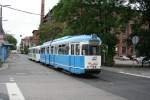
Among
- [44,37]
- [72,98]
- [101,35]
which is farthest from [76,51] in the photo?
[44,37]

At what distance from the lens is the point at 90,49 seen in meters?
30.8

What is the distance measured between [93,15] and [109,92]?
35.1 meters

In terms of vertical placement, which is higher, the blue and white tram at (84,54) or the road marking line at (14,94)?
the blue and white tram at (84,54)

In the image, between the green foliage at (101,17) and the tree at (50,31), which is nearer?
the green foliage at (101,17)

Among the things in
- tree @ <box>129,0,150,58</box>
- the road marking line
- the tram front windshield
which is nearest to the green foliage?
tree @ <box>129,0,150,58</box>

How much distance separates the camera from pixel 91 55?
30.6 m

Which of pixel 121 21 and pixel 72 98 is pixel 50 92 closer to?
pixel 72 98

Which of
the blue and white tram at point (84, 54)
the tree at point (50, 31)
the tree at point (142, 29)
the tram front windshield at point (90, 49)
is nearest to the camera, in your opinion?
the blue and white tram at point (84, 54)

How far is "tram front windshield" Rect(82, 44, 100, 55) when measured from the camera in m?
30.7

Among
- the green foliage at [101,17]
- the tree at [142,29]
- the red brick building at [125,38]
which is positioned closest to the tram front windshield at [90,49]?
the green foliage at [101,17]

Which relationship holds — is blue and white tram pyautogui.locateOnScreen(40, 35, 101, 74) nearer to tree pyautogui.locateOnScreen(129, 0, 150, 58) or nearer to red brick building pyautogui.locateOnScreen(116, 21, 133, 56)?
tree pyautogui.locateOnScreen(129, 0, 150, 58)

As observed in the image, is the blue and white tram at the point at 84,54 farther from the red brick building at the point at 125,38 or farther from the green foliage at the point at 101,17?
the red brick building at the point at 125,38

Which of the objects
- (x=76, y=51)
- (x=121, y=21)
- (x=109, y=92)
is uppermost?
(x=121, y=21)

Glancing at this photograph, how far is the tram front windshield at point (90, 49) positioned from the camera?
3067cm
